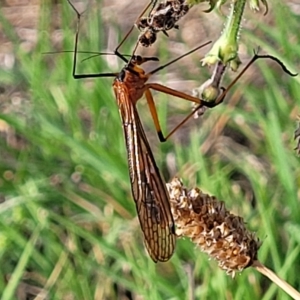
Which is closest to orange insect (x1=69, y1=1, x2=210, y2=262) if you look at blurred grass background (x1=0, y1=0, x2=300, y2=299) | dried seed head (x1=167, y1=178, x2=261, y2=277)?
Answer: dried seed head (x1=167, y1=178, x2=261, y2=277)

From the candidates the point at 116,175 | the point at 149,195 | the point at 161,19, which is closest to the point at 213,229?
the point at 149,195

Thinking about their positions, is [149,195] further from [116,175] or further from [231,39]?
[116,175]

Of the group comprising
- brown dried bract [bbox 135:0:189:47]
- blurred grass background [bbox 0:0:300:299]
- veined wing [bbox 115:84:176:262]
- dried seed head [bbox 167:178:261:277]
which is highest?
brown dried bract [bbox 135:0:189:47]

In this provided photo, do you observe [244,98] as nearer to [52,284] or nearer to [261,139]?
[261,139]

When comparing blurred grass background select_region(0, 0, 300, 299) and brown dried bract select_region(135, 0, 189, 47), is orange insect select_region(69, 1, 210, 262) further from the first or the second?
blurred grass background select_region(0, 0, 300, 299)

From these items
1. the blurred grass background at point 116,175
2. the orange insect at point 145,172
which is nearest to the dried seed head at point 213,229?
the orange insect at point 145,172

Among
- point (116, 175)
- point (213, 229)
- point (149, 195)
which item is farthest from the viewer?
point (116, 175)

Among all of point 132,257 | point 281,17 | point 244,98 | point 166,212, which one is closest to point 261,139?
point 244,98
